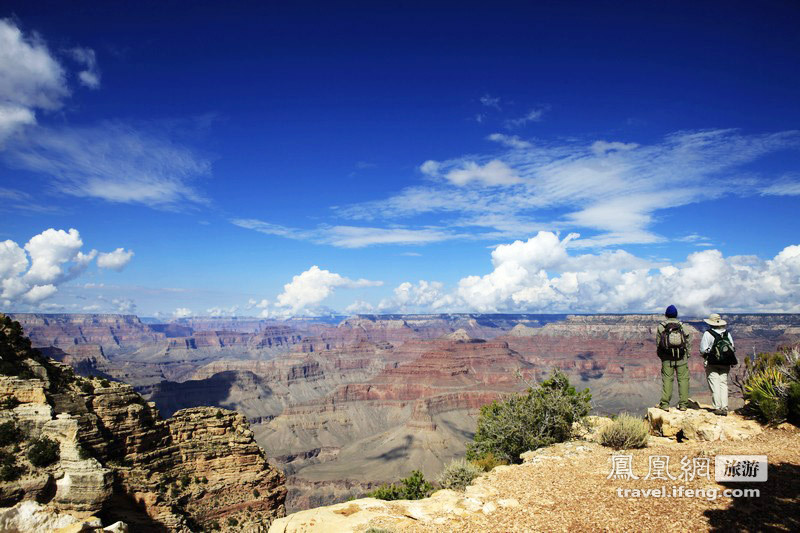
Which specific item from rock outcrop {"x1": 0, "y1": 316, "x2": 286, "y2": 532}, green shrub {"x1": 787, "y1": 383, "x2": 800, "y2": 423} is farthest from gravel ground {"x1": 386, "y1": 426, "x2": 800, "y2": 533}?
rock outcrop {"x1": 0, "y1": 316, "x2": 286, "y2": 532}

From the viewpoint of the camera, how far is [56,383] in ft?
87.1

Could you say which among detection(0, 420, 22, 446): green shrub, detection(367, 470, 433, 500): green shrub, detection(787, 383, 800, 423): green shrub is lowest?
detection(367, 470, 433, 500): green shrub

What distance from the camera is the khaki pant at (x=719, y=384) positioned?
46.2 ft

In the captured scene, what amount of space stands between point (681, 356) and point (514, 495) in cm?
820

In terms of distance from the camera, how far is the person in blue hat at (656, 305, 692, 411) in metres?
14.2

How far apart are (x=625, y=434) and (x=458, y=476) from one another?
19.2 ft

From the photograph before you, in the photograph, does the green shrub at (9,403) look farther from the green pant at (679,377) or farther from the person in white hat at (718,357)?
the person in white hat at (718,357)

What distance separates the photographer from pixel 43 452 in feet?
70.6

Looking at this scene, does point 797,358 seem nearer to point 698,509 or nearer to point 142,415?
point 698,509

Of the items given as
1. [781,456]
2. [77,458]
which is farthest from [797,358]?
[77,458]

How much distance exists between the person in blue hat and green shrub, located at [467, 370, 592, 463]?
12.7 ft

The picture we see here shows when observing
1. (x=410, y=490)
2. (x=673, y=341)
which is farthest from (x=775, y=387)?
(x=410, y=490)

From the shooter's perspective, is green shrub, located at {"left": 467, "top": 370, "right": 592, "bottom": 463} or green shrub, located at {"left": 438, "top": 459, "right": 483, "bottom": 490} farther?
green shrub, located at {"left": 467, "top": 370, "right": 592, "bottom": 463}

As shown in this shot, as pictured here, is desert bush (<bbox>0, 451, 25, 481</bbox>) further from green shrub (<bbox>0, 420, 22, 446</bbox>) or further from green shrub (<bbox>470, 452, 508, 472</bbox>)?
green shrub (<bbox>470, 452, 508, 472</bbox>)
